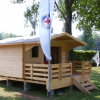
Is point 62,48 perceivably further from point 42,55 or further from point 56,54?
point 42,55

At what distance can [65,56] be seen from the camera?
12.0 m

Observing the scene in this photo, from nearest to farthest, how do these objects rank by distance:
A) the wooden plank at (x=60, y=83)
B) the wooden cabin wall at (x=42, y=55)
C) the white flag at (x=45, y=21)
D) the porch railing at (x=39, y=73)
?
the white flag at (x=45, y=21)
the wooden plank at (x=60, y=83)
the porch railing at (x=39, y=73)
the wooden cabin wall at (x=42, y=55)

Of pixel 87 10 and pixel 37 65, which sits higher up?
pixel 87 10

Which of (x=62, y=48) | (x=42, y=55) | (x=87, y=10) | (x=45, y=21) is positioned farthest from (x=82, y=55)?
(x=45, y=21)

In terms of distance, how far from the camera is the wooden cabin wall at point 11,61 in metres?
9.63

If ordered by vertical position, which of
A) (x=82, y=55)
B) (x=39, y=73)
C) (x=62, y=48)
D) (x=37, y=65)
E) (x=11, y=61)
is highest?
(x=62, y=48)

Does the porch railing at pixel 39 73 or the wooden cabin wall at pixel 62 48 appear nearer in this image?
Answer: the porch railing at pixel 39 73

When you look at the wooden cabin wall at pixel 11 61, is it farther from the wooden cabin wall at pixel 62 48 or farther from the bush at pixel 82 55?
the bush at pixel 82 55

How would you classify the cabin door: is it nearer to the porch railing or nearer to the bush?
the porch railing

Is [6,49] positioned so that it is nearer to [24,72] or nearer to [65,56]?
[24,72]

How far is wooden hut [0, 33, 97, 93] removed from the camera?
8.67 metres

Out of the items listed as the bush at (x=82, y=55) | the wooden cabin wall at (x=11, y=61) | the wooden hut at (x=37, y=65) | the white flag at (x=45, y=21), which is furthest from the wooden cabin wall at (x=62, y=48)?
the bush at (x=82, y=55)

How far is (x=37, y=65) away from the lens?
8.77 metres

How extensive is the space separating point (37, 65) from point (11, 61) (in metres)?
2.18
